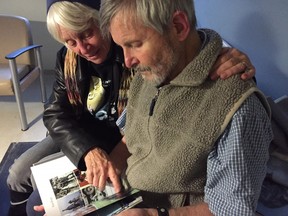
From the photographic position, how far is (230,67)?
31.0 inches

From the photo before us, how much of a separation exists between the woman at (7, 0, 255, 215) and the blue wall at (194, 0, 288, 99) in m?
0.54

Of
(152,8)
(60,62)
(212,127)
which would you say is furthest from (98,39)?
(212,127)

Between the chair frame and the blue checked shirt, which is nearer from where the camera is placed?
the blue checked shirt

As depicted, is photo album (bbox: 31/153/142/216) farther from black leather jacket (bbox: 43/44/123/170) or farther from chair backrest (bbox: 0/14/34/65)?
chair backrest (bbox: 0/14/34/65)

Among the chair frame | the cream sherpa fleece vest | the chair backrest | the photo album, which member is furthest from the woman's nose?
the chair backrest

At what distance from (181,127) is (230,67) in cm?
21

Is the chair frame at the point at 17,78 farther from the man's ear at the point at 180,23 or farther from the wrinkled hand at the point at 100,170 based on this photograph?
the man's ear at the point at 180,23

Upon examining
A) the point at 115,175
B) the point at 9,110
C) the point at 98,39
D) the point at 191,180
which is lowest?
the point at 9,110

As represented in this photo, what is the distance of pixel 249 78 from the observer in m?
0.78

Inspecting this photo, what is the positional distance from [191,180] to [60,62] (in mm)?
766

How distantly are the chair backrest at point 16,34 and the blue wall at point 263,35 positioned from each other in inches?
70.1

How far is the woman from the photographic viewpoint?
113 cm

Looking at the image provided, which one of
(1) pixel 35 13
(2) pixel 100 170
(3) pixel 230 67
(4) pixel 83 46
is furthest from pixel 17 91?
(3) pixel 230 67

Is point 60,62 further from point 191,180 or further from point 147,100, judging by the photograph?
point 191,180
